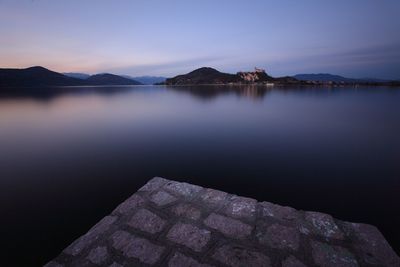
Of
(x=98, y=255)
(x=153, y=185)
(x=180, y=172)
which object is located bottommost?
(x=180, y=172)

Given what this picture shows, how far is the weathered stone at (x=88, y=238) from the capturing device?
3.13 m

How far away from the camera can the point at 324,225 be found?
→ 3.47 metres

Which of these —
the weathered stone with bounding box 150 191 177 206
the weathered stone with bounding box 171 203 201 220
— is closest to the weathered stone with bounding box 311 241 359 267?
the weathered stone with bounding box 171 203 201 220

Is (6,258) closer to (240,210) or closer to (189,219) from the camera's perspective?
(189,219)

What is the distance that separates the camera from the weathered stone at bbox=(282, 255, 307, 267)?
8.81 ft

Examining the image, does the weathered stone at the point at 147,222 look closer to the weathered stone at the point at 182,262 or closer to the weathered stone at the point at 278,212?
the weathered stone at the point at 182,262

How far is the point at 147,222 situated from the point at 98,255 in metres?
0.90

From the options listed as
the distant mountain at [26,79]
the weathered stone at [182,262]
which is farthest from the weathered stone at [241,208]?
the distant mountain at [26,79]

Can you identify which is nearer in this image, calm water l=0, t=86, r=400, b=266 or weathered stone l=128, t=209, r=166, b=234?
weathered stone l=128, t=209, r=166, b=234

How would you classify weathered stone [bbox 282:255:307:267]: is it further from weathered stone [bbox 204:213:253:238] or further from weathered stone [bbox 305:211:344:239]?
weathered stone [bbox 305:211:344:239]

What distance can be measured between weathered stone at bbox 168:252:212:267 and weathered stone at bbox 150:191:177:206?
4.55ft

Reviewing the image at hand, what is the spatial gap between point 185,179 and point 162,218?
106 inches

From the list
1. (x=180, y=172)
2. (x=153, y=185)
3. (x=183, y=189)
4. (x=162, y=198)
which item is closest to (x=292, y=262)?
(x=183, y=189)

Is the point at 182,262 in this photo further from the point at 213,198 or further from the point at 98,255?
the point at 213,198
